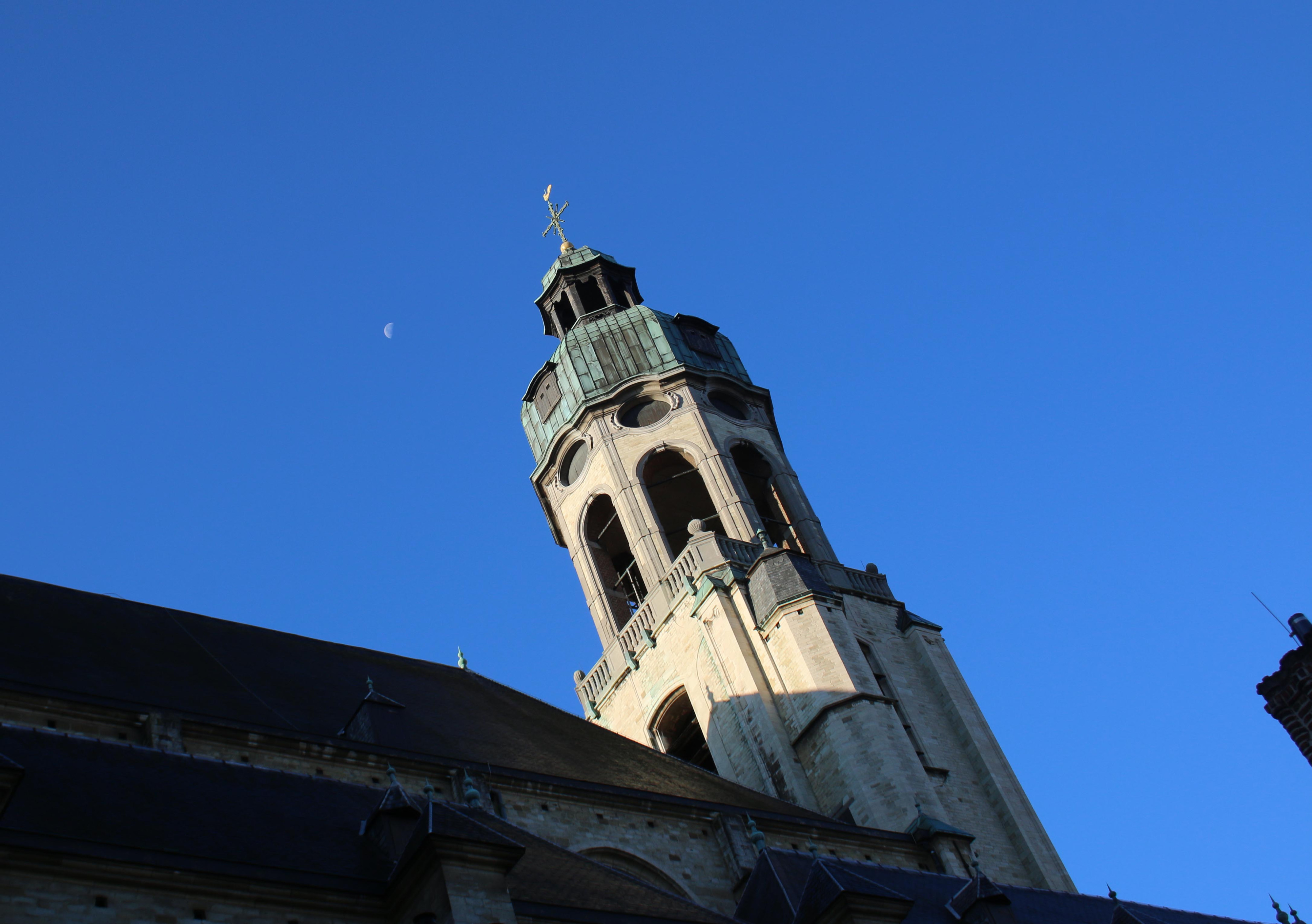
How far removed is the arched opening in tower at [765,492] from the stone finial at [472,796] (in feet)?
35.7

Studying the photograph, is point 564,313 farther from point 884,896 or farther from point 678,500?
point 884,896

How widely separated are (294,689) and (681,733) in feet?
26.4

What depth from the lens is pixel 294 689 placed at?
15102mm

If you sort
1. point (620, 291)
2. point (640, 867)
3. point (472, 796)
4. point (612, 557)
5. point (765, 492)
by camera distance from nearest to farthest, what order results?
1. point (472, 796)
2. point (640, 867)
3. point (765, 492)
4. point (612, 557)
5. point (620, 291)

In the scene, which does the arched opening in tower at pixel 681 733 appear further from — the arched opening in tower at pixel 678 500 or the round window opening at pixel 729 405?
the round window opening at pixel 729 405

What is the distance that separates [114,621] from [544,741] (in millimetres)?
5097

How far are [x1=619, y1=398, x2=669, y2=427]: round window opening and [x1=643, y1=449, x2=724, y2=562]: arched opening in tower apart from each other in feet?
2.66

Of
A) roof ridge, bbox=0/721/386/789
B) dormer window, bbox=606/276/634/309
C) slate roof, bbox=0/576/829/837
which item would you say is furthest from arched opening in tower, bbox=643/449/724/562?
roof ridge, bbox=0/721/386/789

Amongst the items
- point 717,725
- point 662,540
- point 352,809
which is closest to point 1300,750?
point 717,725

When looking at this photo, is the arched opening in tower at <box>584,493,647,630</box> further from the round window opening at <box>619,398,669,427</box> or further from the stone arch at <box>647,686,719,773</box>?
the stone arch at <box>647,686,719,773</box>

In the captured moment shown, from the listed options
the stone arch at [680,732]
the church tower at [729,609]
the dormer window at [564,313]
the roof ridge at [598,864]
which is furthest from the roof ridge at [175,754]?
the dormer window at [564,313]

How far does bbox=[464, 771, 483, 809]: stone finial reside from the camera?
12.1 metres

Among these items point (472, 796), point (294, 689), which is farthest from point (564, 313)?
point (472, 796)

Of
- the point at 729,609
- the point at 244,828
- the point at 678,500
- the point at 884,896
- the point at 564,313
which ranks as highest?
the point at 564,313
